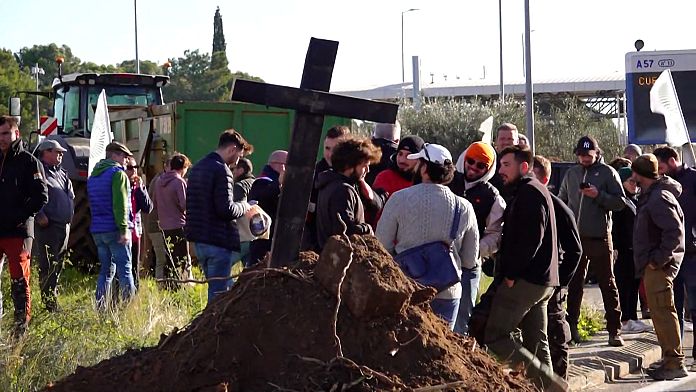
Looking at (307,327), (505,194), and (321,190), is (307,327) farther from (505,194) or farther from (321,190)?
(505,194)

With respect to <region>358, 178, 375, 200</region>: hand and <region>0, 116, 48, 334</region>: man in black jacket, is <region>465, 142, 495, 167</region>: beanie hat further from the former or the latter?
<region>0, 116, 48, 334</region>: man in black jacket

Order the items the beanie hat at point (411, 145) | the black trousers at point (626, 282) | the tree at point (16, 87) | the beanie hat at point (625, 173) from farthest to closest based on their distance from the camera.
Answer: the tree at point (16, 87), the beanie hat at point (625, 173), the black trousers at point (626, 282), the beanie hat at point (411, 145)

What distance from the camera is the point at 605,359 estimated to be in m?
9.50

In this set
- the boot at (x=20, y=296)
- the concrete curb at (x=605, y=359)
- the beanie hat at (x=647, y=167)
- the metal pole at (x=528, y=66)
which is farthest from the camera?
the metal pole at (x=528, y=66)

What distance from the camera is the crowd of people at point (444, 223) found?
698cm

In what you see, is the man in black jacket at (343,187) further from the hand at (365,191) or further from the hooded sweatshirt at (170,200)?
the hooded sweatshirt at (170,200)

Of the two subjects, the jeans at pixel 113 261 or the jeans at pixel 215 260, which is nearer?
the jeans at pixel 215 260

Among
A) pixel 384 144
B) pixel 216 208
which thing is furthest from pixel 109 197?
pixel 384 144

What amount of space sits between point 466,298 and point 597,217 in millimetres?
3522

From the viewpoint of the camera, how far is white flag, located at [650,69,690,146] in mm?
13477

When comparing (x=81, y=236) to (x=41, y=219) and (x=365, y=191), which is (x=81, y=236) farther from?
(x=365, y=191)

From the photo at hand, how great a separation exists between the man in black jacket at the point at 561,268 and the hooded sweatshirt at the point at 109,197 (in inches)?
152

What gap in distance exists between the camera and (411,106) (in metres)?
48.5

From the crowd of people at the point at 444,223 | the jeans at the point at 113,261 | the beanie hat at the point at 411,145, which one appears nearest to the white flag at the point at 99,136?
the crowd of people at the point at 444,223
